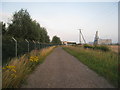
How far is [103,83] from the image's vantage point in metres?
3.16

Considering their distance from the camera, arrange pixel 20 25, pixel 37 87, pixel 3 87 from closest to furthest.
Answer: pixel 3 87 → pixel 37 87 → pixel 20 25

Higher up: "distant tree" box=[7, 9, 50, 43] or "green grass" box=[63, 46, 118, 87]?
"distant tree" box=[7, 9, 50, 43]

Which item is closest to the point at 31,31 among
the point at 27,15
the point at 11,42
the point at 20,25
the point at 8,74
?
the point at 20,25

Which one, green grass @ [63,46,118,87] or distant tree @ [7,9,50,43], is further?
distant tree @ [7,9,50,43]

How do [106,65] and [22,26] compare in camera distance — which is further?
[22,26]

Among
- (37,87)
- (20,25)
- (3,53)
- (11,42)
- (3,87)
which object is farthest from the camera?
(20,25)

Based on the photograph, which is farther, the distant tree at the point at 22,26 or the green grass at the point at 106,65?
the distant tree at the point at 22,26

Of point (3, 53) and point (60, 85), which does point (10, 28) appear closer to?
point (3, 53)

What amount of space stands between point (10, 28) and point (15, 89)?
21.3 meters

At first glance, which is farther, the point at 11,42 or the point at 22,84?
the point at 11,42

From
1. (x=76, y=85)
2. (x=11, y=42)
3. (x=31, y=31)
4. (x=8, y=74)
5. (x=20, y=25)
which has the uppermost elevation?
(x=20, y=25)

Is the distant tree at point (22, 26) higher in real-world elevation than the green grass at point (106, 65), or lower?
higher

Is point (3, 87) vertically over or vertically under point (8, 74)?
under

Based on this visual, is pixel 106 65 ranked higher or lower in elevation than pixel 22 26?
lower
